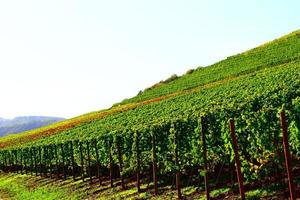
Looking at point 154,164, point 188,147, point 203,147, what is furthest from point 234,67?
point 203,147

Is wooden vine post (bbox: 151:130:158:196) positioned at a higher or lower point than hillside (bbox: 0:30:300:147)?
lower

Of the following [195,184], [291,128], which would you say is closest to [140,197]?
[195,184]

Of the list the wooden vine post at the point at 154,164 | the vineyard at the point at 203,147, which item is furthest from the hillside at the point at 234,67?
the wooden vine post at the point at 154,164

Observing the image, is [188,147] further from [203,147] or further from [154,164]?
[203,147]

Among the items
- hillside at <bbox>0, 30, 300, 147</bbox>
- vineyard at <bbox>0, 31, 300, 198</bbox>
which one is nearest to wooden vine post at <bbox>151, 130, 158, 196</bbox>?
vineyard at <bbox>0, 31, 300, 198</bbox>

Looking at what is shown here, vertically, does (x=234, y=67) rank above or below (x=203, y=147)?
above

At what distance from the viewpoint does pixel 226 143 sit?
20219 mm

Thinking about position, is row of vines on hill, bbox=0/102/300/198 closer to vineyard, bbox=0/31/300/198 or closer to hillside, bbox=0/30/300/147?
vineyard, bbox=0/31/300/198

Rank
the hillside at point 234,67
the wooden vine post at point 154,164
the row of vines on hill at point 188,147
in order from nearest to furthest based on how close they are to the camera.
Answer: the row of vines on hill at point 188,147 < the wooden vine post at point 154,164 < the hillside at point 234,67

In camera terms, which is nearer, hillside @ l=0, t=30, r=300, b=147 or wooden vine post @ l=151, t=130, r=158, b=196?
wooden vine post @ l=151, t=130, r=158, b=196

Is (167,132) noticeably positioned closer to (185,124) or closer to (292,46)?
(185,124)

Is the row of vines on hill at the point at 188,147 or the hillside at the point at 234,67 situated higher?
the hillside at the point at 234,67

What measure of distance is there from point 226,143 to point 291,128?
403 cm

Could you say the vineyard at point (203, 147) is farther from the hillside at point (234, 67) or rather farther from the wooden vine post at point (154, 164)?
the hillside at point (234, 67)
